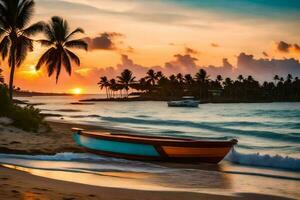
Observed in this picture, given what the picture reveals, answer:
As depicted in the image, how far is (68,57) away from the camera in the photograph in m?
41.6

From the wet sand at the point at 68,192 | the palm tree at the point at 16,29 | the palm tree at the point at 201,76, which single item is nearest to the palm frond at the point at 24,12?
the palm tree at the point at 16,29

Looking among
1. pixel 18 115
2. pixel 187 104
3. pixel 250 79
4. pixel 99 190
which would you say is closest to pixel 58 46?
pixel 18 115

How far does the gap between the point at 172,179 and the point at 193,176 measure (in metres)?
0.93

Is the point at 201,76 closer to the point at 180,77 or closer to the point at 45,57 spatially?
the point at 180,77

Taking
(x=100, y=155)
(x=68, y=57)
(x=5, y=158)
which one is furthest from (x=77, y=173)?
(x=68, y=57)

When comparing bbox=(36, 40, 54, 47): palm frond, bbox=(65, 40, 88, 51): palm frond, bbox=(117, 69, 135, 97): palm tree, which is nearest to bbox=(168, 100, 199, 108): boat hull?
bbox=(117, 69, 135, 97): palm tree

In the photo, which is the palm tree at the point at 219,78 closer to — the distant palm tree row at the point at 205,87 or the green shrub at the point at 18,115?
the distant palm tree row at the point at 205,87

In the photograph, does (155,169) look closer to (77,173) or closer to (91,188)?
(77,173)

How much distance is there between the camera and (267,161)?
15.0m

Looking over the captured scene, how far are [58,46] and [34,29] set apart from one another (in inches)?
372

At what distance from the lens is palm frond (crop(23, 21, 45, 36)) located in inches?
1237

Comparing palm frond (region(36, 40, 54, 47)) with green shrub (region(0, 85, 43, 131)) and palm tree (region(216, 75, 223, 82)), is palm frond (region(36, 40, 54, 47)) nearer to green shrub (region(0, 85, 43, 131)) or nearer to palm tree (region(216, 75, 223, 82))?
green shrub (region(0, 85, 43, 131))

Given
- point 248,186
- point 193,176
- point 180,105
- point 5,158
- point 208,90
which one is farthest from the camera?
point 208,90

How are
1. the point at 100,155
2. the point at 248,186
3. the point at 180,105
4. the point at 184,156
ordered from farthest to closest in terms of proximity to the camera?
the point at 180,105, the point at 100,155, the point at 184,156, the point at 248,186
